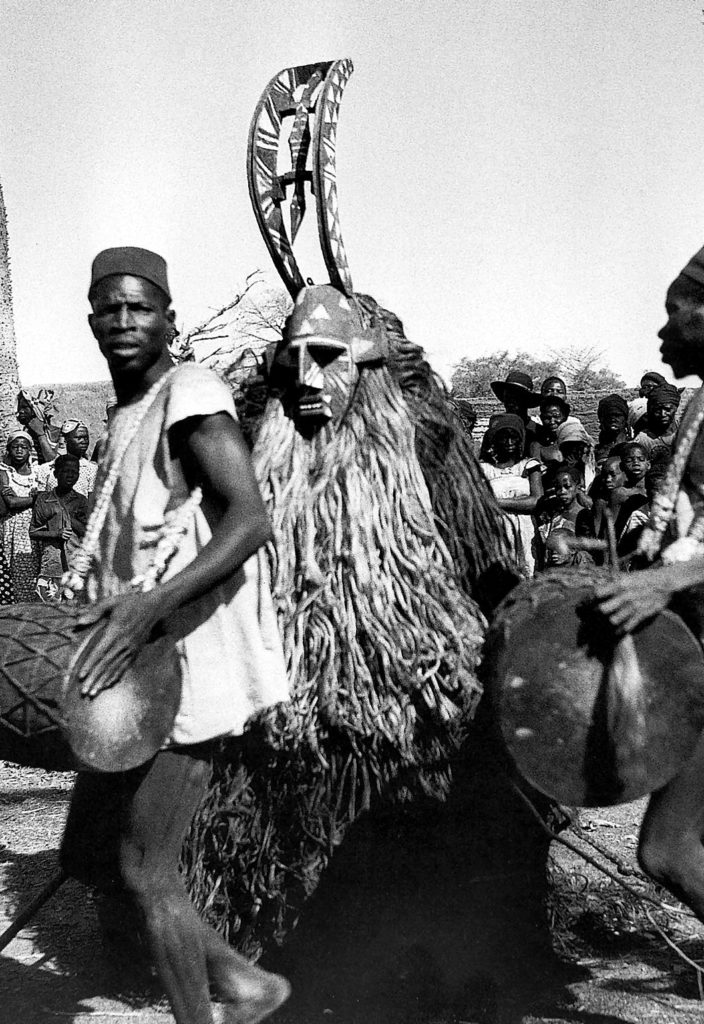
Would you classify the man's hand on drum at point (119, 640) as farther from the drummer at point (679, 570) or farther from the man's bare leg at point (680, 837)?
the man's bare leg at point (680, 837)

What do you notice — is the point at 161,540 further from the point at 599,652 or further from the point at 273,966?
the point at 273,966

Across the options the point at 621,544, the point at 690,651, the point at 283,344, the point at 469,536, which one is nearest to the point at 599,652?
the point at 690,651

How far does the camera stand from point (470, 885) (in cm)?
359

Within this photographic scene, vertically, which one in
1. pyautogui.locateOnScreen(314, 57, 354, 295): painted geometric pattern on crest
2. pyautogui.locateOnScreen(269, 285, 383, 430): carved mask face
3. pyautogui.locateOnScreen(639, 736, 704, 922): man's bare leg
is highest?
pyautogui.locateOnScreen(314, 57, 354, 295): painted geometric pattern on crest

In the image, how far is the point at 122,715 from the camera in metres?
2.55

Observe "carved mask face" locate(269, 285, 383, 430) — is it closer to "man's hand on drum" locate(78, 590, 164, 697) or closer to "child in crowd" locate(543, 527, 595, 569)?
"man's hand on drum" locate(78, 590, 164, 697)

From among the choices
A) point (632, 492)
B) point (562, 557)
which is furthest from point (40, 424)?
point (562, 557)

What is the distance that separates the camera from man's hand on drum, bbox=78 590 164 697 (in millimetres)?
2514

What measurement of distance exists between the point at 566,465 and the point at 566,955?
3491mm

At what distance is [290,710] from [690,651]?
115 cm

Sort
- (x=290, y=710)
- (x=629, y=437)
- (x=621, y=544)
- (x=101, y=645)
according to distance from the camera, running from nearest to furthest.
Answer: (x=101, y=645), (x=290, y=710), (x=621, y=544), (x=629, y=437)

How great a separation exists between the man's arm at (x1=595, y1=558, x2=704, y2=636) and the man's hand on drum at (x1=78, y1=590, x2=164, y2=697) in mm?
981

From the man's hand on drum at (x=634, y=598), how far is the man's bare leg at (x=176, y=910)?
3.24 ft

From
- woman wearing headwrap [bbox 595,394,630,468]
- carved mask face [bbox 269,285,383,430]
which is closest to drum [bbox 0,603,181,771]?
carved mask face [bbox 269,285,383,430]
